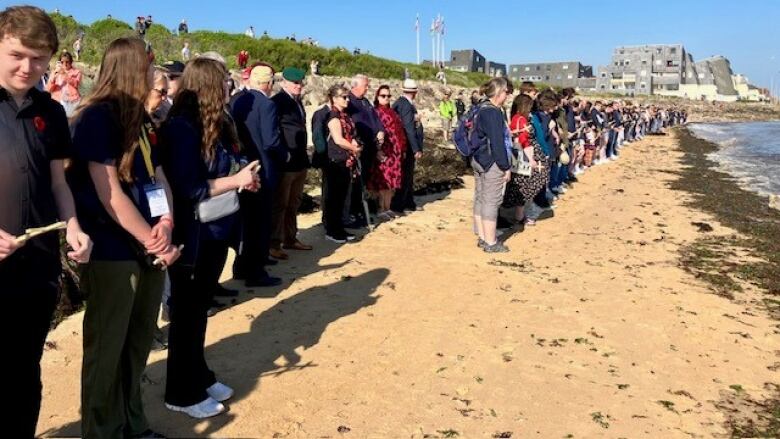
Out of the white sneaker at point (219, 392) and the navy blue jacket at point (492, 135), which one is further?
the navy blue jacket at point (492, 135)

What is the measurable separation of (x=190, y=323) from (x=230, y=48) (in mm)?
31918

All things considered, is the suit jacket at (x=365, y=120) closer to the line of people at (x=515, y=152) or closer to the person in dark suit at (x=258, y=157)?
the line of people at (x=515, y=152)

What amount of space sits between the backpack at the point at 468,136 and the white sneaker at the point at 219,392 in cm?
440

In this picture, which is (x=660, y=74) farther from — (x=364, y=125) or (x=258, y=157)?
(x=258, y=157)

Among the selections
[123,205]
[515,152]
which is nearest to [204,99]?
[123,205]

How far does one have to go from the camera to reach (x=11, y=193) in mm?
2223

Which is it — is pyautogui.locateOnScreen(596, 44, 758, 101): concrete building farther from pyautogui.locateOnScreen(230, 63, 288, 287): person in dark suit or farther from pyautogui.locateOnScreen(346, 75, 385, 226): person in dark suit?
pyautogui.locateOnScreen(230, 63, 288, 287): person in dark suit

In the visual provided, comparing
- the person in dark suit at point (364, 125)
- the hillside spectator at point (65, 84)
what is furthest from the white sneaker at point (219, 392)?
the hillside spectator at point (65, 84)

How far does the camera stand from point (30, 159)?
226 centimetres

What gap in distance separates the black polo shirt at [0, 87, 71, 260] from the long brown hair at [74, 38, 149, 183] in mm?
242

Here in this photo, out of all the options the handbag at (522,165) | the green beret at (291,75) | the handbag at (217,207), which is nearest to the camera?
the handbag at (217,207)

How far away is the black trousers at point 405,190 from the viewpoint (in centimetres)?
966

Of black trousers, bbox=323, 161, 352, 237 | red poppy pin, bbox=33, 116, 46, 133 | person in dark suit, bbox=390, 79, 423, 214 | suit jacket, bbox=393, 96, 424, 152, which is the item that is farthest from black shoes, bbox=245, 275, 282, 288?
suit jacket, bbox=393, 96, 424, 152

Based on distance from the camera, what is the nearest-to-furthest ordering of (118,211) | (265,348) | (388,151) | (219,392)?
(118,211) → (219,392) → (265,348) → (388,151)
